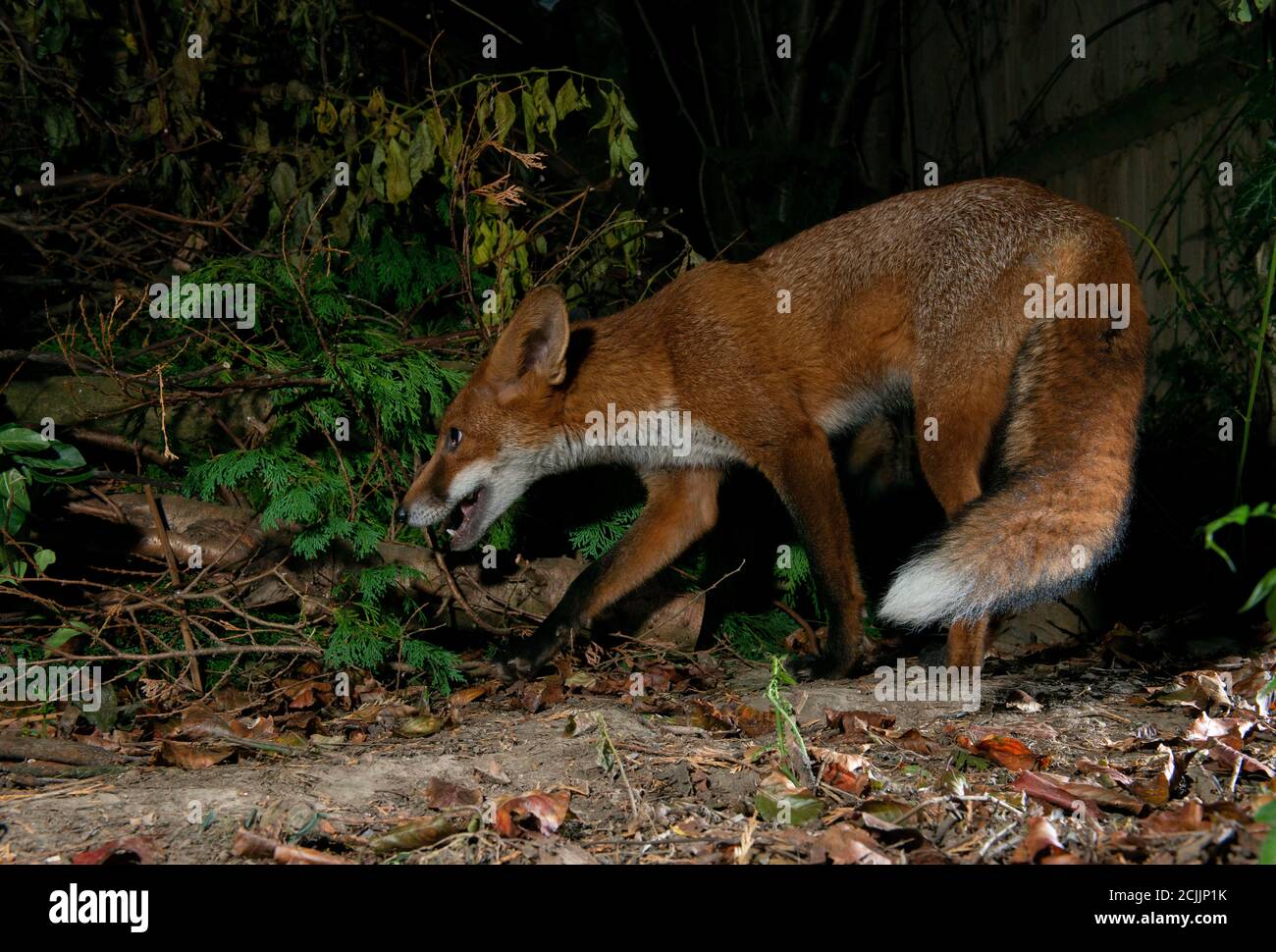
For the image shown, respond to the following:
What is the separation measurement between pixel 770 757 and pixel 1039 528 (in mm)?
1046

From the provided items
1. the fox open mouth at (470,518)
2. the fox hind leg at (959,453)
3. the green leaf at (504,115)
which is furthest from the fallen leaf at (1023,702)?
the green leaf at (504,115)

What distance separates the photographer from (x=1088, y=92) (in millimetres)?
5527

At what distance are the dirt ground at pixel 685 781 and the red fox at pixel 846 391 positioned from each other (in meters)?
0.51

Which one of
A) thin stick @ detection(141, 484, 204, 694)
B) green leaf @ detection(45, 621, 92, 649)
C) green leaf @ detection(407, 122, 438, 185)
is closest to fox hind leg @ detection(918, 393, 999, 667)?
green leaf @ detection(407, 122, 438, 185)

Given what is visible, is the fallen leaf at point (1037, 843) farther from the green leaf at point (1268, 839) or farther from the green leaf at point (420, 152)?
the green leaf at point (420, 152)

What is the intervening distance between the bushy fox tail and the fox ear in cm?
188

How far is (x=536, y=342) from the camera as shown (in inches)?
167

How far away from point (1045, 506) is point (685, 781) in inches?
53.7

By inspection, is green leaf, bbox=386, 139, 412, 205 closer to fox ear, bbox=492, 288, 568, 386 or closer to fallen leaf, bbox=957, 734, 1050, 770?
fox ear, bbox=492, 288, 568, 386

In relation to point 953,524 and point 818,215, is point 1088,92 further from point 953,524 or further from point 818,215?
point 953,524

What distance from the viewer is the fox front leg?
168 inches

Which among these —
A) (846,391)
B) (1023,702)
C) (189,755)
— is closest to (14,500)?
(189,755)

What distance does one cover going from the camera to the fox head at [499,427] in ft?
13.7

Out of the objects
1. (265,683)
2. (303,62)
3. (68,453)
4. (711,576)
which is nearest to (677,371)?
(711,576)
